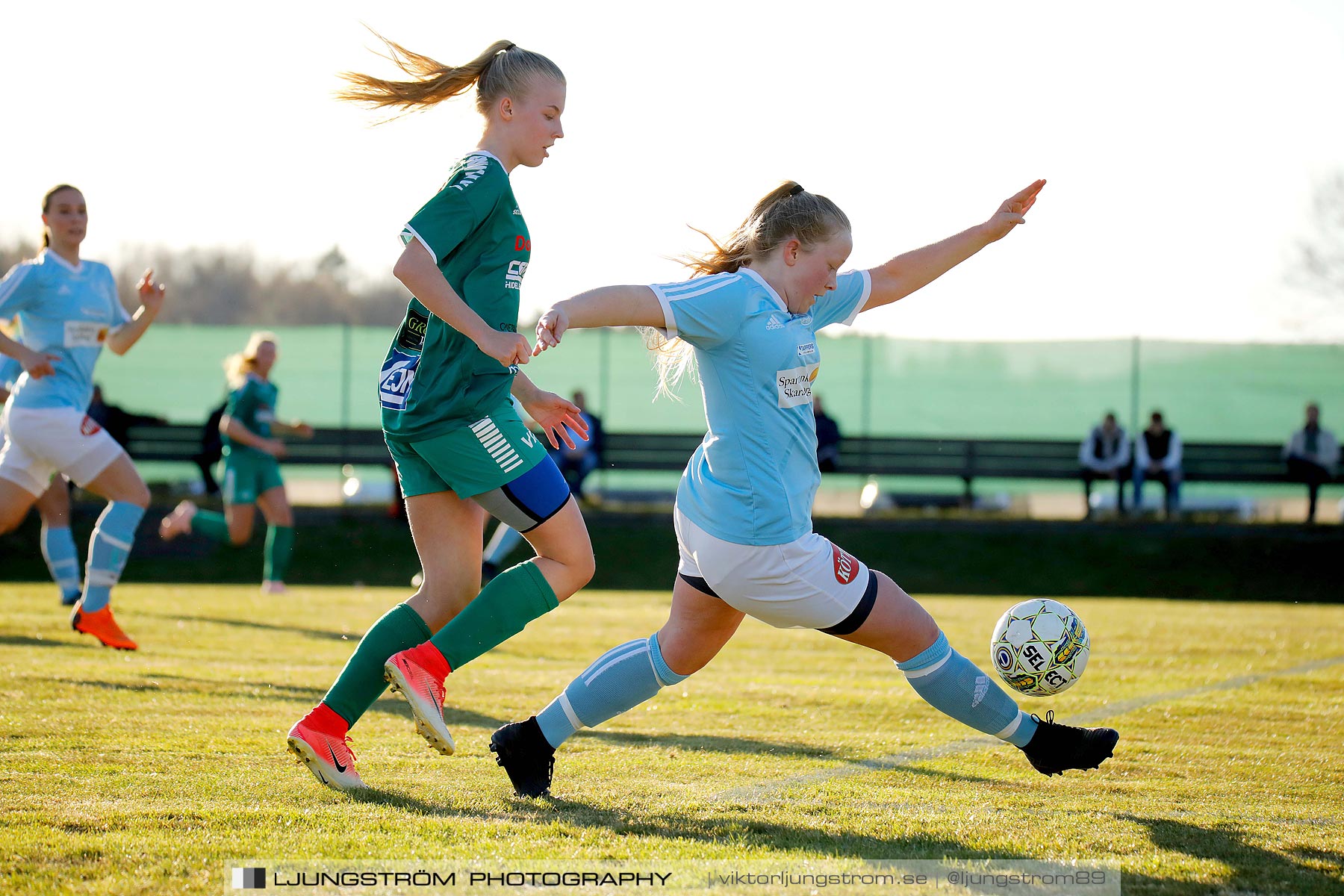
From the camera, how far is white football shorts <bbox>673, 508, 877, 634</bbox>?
3441 mm

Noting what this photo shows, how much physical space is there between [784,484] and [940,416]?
1886 centimetres

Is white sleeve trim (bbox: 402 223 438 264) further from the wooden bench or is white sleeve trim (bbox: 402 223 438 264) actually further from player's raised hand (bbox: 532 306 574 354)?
the wooden bench

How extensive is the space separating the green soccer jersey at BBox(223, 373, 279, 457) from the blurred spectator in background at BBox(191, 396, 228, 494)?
7642 millimetres

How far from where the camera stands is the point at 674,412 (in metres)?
22.4

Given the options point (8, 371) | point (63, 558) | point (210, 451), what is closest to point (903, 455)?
point (210, 451)

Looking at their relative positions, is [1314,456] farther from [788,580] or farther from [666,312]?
[666,312]

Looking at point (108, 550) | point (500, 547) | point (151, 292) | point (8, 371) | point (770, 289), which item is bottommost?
point (500, 547)

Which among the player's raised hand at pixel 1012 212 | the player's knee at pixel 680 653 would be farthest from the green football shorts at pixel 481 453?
the player's raised hand at pixel 1012 212

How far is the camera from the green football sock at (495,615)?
11.8 ft

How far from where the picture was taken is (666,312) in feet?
11.1

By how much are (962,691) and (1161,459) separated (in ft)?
49.3

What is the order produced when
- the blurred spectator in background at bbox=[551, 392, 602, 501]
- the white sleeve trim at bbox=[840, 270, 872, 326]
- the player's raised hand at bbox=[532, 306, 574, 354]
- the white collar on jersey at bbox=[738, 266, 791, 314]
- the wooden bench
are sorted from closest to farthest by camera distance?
1. the player's raised hand at bbox=[532, 306, 574, 354]
2. the white collar on jersey at bbox=[738, 266, 791, 314]
3. the white sleeve trim at bbox=[840, 270, 872, 326]
4. the blurred spectator in background at bbox=[551, 392, 602, 501]
5. the wooden bench

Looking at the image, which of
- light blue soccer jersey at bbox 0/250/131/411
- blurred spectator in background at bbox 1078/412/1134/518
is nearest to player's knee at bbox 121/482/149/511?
light blue soccer jersey at bbox 0/250/131/411

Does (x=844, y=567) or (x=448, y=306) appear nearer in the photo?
(x=448, y=306)
